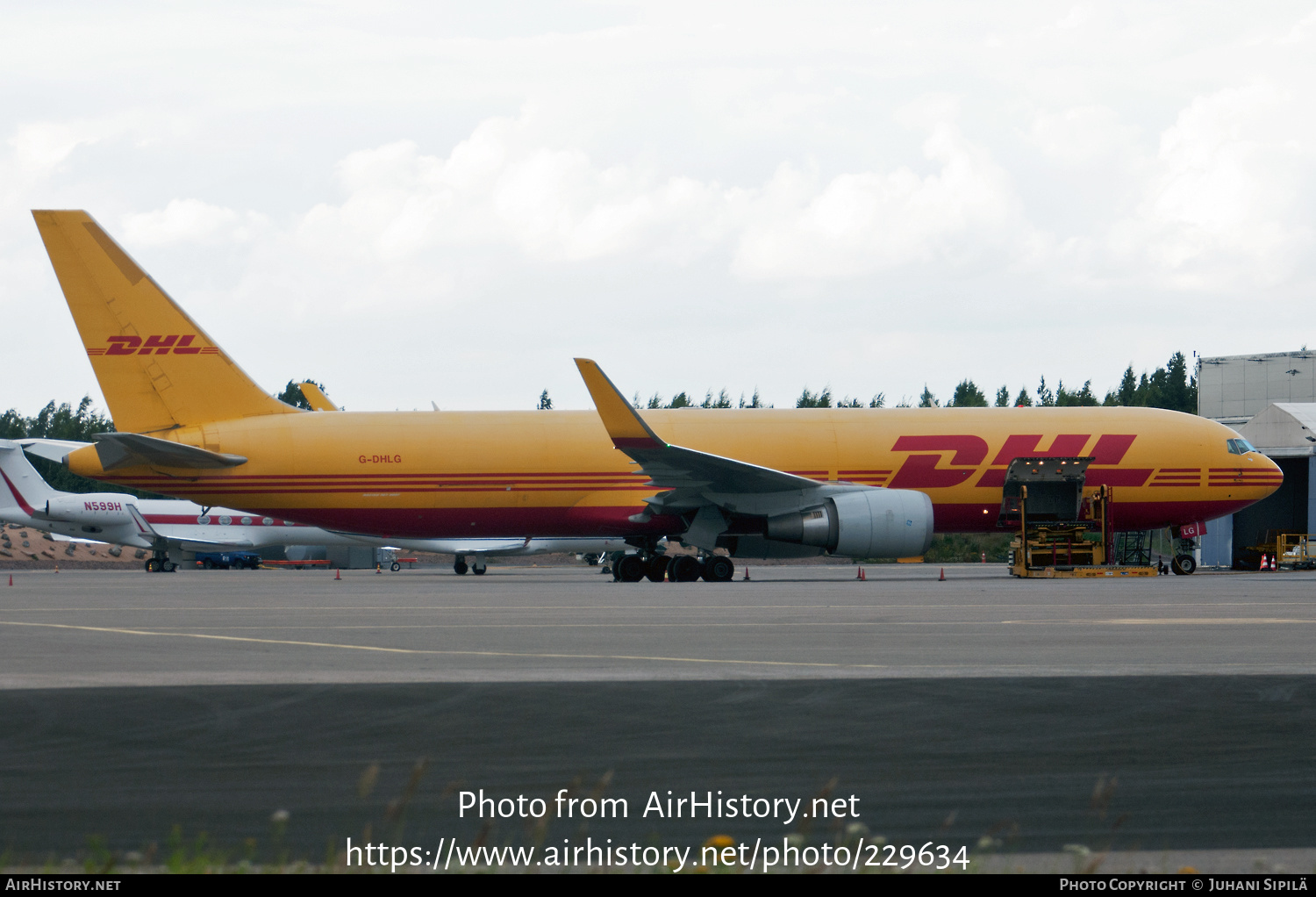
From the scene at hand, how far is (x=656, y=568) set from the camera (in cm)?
3344

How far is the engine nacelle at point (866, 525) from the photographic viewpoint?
1197 inches

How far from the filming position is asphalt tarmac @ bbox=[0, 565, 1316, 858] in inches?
234

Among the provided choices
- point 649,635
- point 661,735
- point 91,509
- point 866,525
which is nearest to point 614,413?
point 866,525

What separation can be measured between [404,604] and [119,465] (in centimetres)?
1396

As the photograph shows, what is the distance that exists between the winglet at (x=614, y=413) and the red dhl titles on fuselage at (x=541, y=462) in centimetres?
287

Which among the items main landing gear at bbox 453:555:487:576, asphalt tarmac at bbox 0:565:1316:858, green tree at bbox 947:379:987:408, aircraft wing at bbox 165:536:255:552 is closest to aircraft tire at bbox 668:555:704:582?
asphalt tarmac at bbox 0:565:1316:858

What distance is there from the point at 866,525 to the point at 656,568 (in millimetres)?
5910

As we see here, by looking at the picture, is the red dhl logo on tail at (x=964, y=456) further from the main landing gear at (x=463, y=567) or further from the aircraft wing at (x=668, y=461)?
the main landing gear at (x=463, y=567)

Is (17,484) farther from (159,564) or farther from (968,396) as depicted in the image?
(968,396)

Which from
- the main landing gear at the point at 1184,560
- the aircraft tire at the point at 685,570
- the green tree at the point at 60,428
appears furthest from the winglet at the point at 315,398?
the green tree at the point at 60,428

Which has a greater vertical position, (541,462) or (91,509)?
(541,462)

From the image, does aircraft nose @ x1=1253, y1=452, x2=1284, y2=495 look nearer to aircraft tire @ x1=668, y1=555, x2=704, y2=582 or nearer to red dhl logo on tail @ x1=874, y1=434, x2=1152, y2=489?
red dhl logo on tail @ x1=874, y1=434, x2=1152, y2=489

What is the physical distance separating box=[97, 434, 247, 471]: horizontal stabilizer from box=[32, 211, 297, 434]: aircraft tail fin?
3.69 ft

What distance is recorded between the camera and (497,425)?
33219mm
